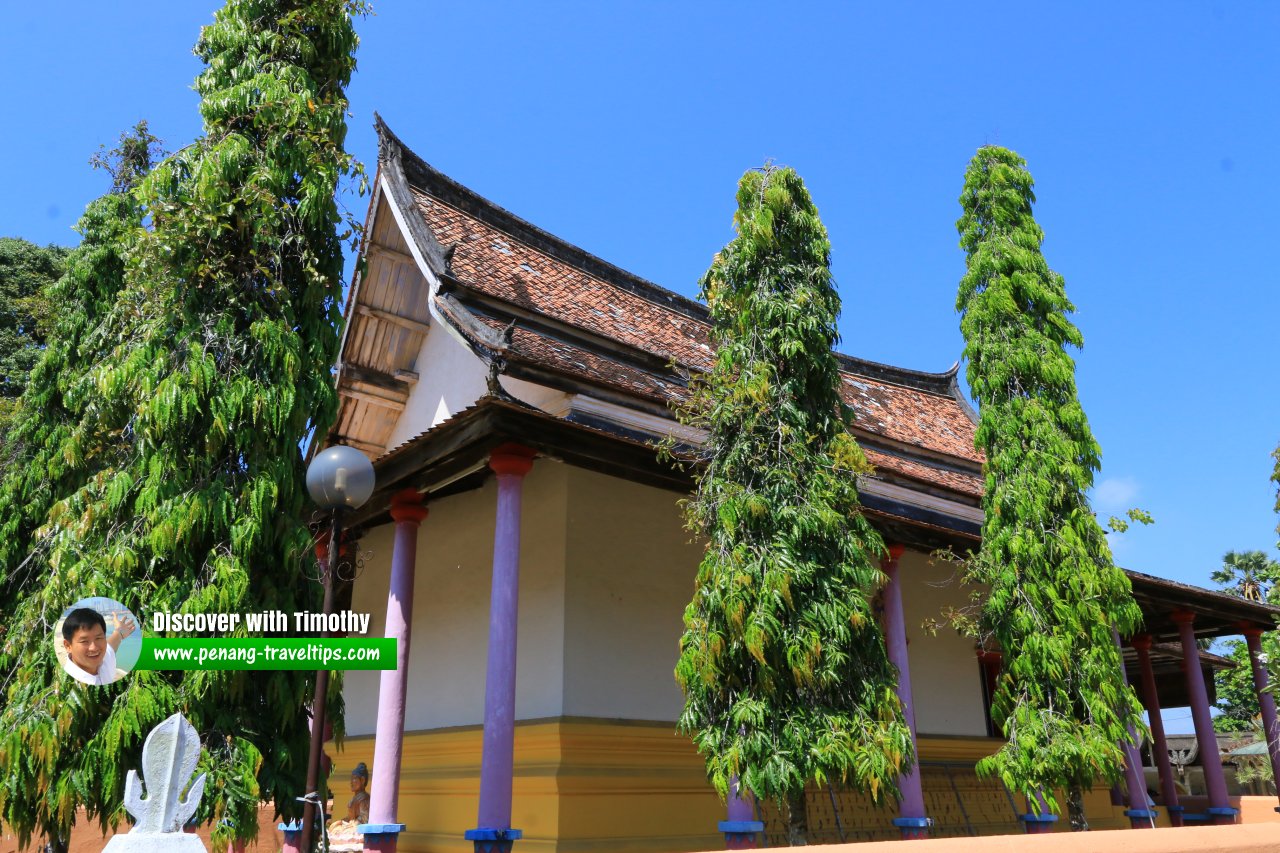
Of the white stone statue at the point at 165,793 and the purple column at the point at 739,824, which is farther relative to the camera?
the purple column at the point at 739,824

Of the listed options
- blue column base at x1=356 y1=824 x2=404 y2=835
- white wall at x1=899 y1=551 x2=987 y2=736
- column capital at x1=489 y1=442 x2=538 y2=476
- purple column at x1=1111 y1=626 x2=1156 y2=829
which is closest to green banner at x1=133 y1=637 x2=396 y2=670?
blue column base at x1=356 y1=824 x2=404 y2=835

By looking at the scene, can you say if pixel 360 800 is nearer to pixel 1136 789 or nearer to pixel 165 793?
pixel 165 793

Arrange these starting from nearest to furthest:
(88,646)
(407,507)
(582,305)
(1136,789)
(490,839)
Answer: (88,646)
(490,839)
(407,507)
(1136,789)
(582,305)

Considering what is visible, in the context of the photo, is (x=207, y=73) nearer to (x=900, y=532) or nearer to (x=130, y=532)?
(x=130, y=532)

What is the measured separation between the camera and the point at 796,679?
6527 millimetres

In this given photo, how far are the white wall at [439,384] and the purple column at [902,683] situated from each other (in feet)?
16.9

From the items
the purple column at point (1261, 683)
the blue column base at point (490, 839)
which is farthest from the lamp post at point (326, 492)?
the purple column at point (1261, 683)

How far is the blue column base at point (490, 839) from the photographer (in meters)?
6.45

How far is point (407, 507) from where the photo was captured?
8812 millimetres

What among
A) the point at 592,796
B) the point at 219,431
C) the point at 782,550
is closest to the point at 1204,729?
the point at 592,796

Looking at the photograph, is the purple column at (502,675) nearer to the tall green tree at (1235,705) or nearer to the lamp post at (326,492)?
the lamp post at (326,492)

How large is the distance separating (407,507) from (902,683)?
5.33 m

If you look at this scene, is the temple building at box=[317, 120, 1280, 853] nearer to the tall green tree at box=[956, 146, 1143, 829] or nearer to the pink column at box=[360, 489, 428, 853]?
the pink column at box=[360, 489, 428, 853]

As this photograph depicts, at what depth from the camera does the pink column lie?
7.21 metres
